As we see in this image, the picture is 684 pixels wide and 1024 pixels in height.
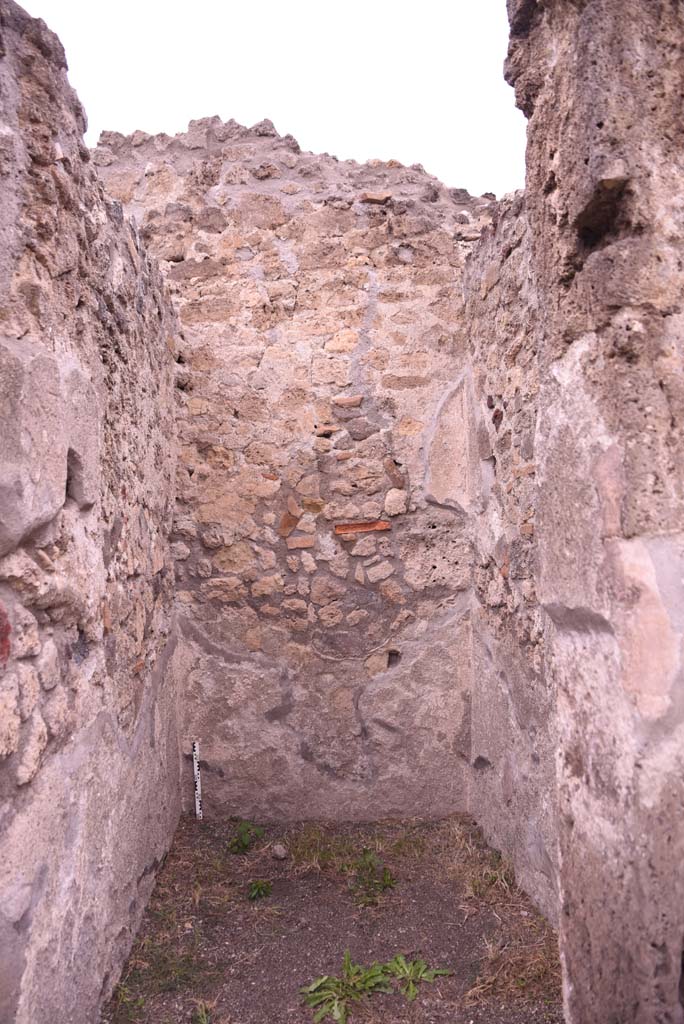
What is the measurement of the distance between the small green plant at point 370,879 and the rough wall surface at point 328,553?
350mm

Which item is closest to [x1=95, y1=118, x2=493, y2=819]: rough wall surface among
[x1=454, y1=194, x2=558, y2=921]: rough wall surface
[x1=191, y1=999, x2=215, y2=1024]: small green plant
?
[x1=454, y1=194, x2=558, y2=921]: rough wall surface

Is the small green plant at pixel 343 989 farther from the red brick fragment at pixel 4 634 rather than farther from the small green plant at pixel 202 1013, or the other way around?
the red brick fragment at pixel 4 634

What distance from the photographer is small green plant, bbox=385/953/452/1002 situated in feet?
7.19

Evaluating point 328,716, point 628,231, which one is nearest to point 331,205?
point 328,716

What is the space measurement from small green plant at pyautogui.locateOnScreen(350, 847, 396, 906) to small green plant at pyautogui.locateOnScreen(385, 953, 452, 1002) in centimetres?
35

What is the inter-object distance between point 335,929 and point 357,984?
301 mm

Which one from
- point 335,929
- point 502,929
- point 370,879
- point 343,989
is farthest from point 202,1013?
point 502,929

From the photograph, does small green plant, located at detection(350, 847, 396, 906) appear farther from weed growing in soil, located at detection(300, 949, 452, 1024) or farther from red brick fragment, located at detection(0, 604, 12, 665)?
red brick fragment, located at detection(0, 604, 12, 665)

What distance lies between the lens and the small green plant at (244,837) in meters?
2.99

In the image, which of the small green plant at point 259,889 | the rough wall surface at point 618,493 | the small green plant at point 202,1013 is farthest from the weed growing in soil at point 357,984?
the rough wall surface at point 618,493

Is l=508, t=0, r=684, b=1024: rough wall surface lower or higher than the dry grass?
higher

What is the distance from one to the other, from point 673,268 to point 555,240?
19 centimetres

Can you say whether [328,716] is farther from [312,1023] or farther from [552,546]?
[552,546]

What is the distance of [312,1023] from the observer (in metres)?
2.04
